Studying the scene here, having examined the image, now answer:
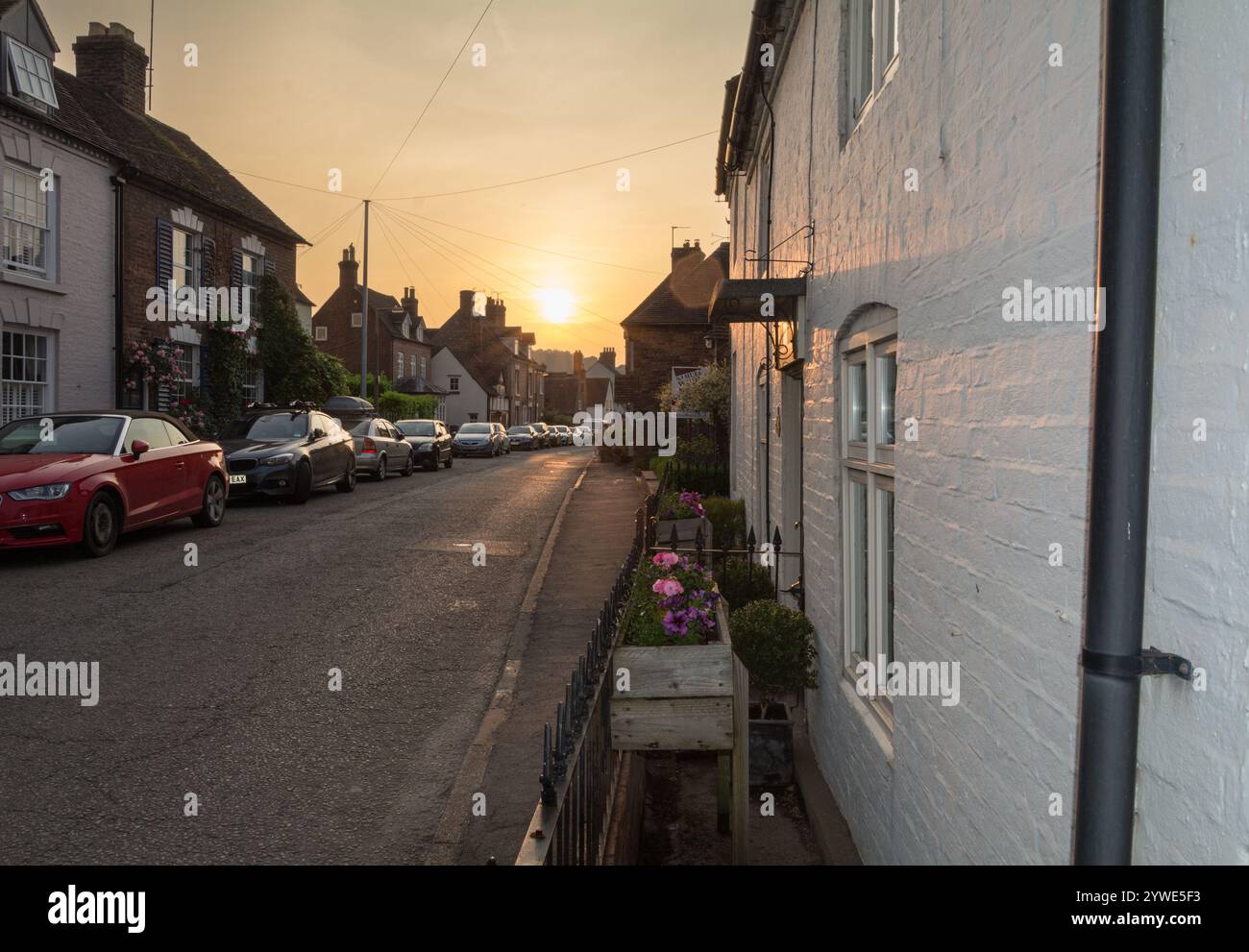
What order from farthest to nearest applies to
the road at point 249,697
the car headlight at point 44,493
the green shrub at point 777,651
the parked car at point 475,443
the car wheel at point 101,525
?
the parked car at point 475,443 → the car wheel at point 101,525 → the car headlight at point 44,493 → the green shrub at point 777,651 → the road at point 249,697

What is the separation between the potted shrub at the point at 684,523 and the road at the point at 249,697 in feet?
5.69

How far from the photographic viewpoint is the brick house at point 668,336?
125 feet

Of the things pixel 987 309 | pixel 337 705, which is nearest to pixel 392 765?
pixel 337 705

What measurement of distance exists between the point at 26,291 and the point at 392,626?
13275 millimetres

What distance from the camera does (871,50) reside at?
5.26 metres

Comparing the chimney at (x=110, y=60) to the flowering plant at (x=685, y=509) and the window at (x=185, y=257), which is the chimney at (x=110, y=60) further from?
the flowering plant at (x=685, y=509)

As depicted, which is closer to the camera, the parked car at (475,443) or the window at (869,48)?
the window at (869,48)

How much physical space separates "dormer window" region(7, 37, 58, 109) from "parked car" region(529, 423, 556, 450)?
135 feet

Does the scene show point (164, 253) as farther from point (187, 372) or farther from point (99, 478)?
point (99, 478)

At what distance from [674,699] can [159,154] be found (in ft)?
72.8

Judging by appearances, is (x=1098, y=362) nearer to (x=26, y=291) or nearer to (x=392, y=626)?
(x=392, y=626)

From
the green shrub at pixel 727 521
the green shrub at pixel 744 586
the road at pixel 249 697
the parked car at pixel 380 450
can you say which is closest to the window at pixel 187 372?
the parked car at pixel 380 450
